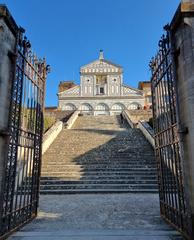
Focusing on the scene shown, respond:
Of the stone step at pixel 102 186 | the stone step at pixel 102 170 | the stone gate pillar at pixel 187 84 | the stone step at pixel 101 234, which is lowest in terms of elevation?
the stone step at pixel 101 234

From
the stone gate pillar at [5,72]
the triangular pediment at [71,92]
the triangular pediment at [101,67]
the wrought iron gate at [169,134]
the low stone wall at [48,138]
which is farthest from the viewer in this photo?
the triangular pediment at [101,67]

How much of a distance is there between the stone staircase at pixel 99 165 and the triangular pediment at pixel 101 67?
33.0 m

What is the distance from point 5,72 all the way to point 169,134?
306 centimetres

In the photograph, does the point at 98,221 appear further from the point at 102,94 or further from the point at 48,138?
the point at 102,94

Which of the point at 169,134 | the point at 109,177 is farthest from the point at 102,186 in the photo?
the point at 169,134

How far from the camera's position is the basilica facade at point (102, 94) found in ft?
139

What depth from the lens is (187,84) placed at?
358 centimetres

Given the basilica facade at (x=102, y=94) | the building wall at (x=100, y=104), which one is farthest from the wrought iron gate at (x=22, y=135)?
the building wall at (x=100, y=104)

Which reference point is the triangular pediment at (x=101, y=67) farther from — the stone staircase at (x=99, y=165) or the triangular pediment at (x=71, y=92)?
the stone staircase at (x=99, y=165)

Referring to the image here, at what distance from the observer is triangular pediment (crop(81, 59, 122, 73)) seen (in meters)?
45.8

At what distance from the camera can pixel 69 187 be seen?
327 inches

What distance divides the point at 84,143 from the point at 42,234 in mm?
9511

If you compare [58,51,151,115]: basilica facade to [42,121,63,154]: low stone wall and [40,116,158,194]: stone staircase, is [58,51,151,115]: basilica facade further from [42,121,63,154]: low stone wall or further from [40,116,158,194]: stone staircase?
[40,116,158,194]: stone staircase

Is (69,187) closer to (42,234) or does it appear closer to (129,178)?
(129,178)
